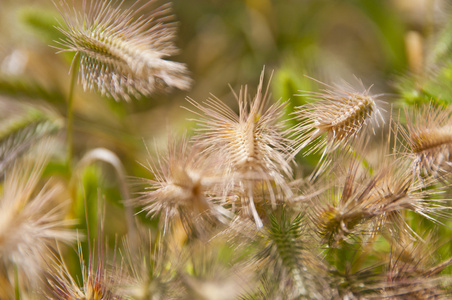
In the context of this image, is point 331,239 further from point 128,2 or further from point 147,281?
point 128,2

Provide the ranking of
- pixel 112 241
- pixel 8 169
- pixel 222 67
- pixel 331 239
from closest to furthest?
pixel 331 239 < pixel 8 169 < pixel 112 241 < pixel 222 67

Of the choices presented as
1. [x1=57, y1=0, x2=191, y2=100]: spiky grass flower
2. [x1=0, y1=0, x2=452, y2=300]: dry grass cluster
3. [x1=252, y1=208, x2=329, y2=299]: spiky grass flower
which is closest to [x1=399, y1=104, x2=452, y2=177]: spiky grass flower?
[x1=0, y1=0, x2=452, y2=300]: dry grass cluster

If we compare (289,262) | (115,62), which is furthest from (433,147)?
(115,62)

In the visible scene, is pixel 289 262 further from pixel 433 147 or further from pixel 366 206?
pixel 433 147

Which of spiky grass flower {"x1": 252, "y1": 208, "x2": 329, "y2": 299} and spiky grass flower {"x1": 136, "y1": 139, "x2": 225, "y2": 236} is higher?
spiky grass flower {"x1": 136, "y1": 139, "x2": 225, "y2": 236}

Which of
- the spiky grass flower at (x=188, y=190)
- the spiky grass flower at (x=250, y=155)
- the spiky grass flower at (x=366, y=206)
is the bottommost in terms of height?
the spiky grass flower at (x=366, y=206)

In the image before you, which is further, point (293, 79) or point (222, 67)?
point (222, 67)

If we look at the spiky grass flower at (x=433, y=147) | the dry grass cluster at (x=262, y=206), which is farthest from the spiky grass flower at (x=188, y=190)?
the spiky grass flower at (x=433, y=147)

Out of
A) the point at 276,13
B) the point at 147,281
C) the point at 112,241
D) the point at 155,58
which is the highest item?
the point at 155,58

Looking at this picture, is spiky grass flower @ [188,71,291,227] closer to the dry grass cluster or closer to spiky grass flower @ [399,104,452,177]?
the dry grass cluster

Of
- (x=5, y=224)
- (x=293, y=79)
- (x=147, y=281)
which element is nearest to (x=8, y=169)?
(x=5, y=224)

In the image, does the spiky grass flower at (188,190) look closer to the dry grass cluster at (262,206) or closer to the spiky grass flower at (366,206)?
the dry grass cluster at (262,206)
